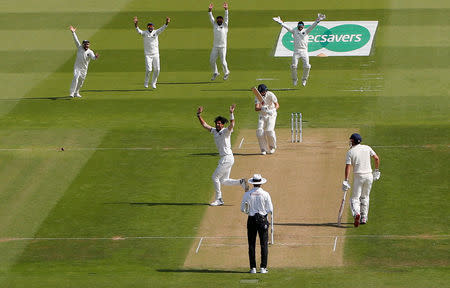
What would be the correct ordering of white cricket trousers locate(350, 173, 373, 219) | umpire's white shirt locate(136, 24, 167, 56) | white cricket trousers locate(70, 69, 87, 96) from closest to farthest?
1. white cricket trousers locate(350, 173, 373, 219)
2. white cricket trousers locate(70, 69, 87, 96)
3. umpire's white shirt locate(136, 24, 167, 56)

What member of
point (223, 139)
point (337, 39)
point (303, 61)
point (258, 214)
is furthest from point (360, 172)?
point (337, 39)

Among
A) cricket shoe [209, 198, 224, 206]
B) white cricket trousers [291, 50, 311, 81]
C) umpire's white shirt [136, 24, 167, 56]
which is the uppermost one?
umpire's white shirt [136, 24, 167, 56]

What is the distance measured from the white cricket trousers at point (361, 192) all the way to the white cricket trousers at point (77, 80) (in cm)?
1510

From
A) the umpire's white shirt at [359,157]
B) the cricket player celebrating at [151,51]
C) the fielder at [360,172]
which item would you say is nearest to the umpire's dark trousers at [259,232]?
the fielder at [360,172]

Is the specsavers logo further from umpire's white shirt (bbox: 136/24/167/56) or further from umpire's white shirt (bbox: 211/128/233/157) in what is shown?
umpire's white shirt (bbox: 211/128/233/157)

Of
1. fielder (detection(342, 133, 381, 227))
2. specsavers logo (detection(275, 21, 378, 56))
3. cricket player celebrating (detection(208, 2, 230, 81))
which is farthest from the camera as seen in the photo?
specsavers logo (detection(275, 21, 378, 56))

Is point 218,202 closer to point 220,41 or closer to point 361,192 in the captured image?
point 361,192

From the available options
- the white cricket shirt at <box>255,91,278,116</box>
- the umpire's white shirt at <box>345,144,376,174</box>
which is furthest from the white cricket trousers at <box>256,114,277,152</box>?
the umpire's white shirt at <box>345,144,376,174</box>

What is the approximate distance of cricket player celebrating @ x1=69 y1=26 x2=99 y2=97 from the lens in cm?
3528

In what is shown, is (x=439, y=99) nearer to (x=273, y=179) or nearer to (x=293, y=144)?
(x=293, y=144)

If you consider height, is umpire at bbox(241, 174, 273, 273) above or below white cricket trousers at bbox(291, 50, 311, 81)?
below

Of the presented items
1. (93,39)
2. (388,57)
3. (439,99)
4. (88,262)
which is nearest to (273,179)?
(88,262)

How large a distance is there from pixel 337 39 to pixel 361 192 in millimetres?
19599

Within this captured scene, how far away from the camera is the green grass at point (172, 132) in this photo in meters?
21.8
